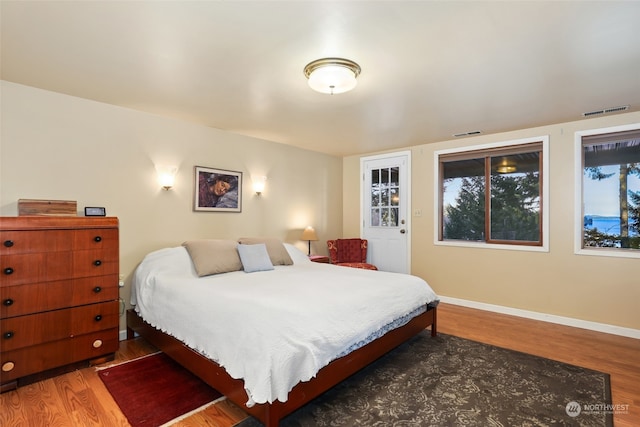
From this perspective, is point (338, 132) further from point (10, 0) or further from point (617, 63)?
point (10, 0)

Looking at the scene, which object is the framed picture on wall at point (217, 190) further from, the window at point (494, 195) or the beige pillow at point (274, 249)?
the window at point (494, 195)

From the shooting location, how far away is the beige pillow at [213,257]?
316 centimetres

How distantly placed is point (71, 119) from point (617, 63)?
177 inches

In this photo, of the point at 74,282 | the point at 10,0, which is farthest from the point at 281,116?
the point at 74,282

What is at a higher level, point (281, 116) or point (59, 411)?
point (281, 116)

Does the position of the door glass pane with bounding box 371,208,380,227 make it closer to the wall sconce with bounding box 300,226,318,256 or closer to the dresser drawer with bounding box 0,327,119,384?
the wall sconce with bounding box 300,226,318,256

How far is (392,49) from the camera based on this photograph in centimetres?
215

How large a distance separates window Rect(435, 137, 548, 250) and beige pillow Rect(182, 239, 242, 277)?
119 inches

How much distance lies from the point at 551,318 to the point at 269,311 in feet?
12.0

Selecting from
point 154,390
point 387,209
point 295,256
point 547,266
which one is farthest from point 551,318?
point 154,390

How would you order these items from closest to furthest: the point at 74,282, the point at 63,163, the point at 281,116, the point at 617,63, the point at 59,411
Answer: the point at 59,411
the point at 617,63
the point at 74,282
the point at 63,163
the point at 281,116

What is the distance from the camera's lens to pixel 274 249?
3889 millimetres

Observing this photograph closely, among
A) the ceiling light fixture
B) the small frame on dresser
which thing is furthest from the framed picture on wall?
the ceiling light fixture

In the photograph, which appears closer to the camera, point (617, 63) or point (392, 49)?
point (392, 49)
